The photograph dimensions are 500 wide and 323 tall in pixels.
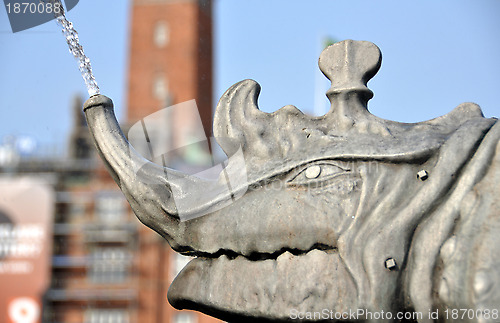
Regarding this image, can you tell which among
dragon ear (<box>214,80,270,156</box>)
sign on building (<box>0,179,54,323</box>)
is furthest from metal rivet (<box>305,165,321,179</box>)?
sign on building (<box>0,179,54,323</box>)

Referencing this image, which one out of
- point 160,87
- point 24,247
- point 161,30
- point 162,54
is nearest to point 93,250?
point 24,247

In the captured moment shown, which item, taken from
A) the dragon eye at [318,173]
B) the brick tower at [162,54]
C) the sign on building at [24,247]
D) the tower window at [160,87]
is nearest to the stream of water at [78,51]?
the dragon eye at [318,173]

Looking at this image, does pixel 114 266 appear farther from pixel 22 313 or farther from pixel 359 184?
pixel 359 184

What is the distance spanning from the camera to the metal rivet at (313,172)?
1.00 metres

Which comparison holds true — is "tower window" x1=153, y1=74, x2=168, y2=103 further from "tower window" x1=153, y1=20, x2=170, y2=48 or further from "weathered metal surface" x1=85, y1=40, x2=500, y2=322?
"weathered metal surface" x1=85, y1=40, x2=500, y2=322

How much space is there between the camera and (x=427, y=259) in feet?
2.98

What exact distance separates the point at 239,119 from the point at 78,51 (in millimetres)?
361

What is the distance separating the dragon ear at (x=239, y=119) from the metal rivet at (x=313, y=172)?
118 millimetres

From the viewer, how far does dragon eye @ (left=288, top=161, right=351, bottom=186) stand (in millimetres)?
1000

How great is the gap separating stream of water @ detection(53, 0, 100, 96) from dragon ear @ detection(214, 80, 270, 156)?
0.24m

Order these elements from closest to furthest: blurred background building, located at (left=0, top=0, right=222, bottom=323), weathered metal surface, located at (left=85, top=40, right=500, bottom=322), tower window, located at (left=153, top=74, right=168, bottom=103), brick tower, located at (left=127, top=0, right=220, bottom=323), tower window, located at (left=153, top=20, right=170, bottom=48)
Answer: weathered metal surface, located at (left=85, top=40, right=500, bottom=322), blurred background building, located at (left=0, top=0, right=222, bottom=323), brick tower, located at (left=127, top=0, right=220, bottom=323), tower window, located at (left=153, top=74, right=168, bottom=103), tower window, located at (left=153, top=20, right=170, bottom=48)

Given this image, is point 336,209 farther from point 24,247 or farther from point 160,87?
point 160,87

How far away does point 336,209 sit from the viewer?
98 centimetres

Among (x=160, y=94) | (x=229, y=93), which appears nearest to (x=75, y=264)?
(x=160, y=94)
